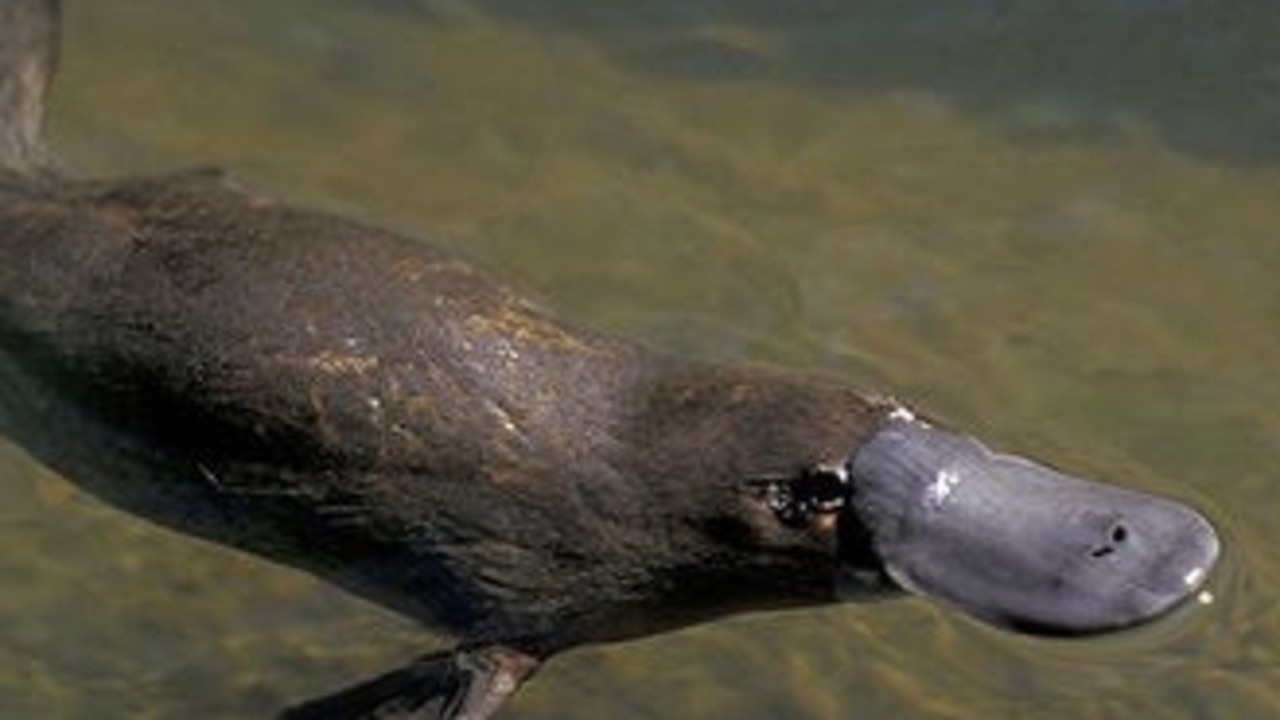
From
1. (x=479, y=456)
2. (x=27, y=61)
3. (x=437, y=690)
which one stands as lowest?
(x=437, y=690)

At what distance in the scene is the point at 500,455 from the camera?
3906 millimetres

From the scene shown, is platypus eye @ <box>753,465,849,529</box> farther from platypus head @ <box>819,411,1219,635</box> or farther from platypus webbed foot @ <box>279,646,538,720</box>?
platypus webbed foot @ <box>279,646,538,720</box>

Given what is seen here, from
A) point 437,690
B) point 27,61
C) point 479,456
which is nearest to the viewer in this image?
point 479,456

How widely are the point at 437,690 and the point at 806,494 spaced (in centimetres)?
75

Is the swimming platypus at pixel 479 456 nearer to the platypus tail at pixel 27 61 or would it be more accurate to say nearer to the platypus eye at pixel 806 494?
the platypus eye at pixel 806 494

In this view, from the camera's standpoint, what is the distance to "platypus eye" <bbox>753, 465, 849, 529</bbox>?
3674 millimetres

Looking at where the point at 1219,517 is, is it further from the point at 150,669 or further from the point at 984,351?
the point at 150,669

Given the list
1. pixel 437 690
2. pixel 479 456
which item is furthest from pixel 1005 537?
pixel 437 690

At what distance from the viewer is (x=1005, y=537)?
3768mm

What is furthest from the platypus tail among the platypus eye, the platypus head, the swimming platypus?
the platypus head

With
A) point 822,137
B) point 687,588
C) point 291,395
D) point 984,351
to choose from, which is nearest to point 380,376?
point 291,395

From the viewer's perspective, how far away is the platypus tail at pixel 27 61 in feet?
15.8

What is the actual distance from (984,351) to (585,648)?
1.05m

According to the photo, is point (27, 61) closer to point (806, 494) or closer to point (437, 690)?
point (437, 690)
